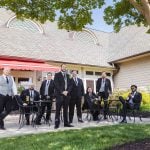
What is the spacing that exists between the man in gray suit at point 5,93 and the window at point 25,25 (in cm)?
1223

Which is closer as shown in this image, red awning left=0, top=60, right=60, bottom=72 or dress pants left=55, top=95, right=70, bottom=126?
dress pants left=55, top=95, right=70, bottom=126

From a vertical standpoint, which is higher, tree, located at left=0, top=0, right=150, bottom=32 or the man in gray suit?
tree, located at left=0, top=0, right=150, bottom=32

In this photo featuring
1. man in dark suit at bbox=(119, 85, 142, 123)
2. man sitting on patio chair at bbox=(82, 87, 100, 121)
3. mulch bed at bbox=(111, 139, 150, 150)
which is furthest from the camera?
man sitting on patio chair at bbox=(82, 87, 100, 121)

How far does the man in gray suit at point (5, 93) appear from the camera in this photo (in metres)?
11.2

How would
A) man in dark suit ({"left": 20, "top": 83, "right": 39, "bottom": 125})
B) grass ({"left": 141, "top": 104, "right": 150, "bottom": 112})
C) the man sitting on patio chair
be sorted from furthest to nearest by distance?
grass ({"left": 141, "top": 104, "right": 150, "bottom": 112}), the man sitting on patio chair, man in dark suit ({"left": 20, "top": 83, "right": 39, "bottom": 125})

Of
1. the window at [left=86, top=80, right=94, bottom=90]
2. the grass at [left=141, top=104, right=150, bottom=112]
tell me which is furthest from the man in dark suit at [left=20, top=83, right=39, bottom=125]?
the window at [left=86, top=80, right=94, bottom=90]

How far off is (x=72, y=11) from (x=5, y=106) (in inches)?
147

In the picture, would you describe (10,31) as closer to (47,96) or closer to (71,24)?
(47,96)

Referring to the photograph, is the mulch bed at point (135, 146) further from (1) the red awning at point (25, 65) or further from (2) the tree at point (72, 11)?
(1) the red awning at point (25, 65)

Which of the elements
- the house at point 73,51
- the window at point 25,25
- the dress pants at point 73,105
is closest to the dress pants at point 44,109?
the dress pants at point 73,105

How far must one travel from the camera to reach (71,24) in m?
11.2

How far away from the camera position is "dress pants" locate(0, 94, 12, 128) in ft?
36.9

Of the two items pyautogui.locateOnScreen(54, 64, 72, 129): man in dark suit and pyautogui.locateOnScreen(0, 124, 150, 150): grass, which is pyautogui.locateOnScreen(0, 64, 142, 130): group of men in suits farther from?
pyautogui.locateOnScreen(0, 124, 150, 150): grass

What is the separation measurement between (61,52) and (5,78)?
12.3m
